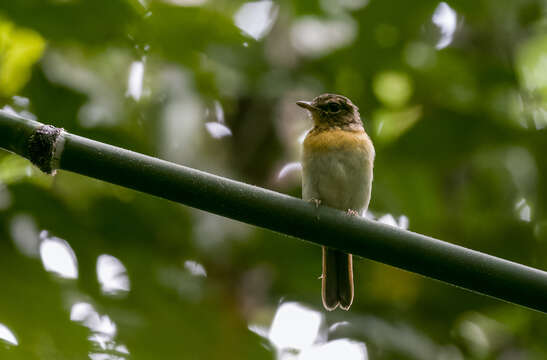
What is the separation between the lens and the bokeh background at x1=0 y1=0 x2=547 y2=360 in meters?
4.41

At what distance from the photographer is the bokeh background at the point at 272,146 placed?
4.41 metres

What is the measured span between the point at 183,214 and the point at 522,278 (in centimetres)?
322

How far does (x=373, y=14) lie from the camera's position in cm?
529

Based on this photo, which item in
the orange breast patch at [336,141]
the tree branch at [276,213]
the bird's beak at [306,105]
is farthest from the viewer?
the bird's beak at [306,105]

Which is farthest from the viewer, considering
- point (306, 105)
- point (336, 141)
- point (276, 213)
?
point (306, 105)

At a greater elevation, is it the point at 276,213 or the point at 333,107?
the point at 333,107

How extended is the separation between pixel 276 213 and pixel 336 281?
2.17 metres

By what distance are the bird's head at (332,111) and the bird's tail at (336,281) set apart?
2.93 ft

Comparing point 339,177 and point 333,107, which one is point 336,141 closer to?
point 339,177

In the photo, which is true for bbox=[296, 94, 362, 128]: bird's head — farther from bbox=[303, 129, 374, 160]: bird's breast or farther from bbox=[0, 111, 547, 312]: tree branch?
bbox=[0, 111, 547, 312]: tree branch

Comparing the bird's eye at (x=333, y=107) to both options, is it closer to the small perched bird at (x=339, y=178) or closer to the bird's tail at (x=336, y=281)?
the small perched bird at (x=339, y=178)

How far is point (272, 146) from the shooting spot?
593 cm

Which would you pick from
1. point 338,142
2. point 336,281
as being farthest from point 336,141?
point 336,281

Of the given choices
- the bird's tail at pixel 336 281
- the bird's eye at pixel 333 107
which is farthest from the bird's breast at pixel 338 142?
the bird's tail at pixel 336 281
